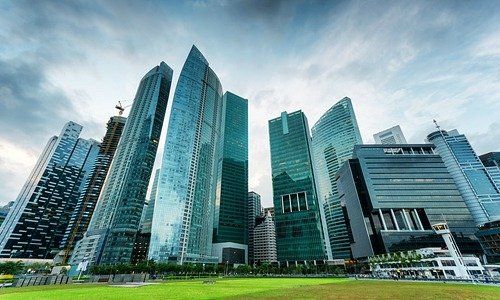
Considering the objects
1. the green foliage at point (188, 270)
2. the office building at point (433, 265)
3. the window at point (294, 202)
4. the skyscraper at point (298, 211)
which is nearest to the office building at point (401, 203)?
the office building at point (433, 265)

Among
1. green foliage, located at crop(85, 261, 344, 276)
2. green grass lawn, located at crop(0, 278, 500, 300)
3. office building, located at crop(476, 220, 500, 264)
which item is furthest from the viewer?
office building, located at crop(476, 220, 500, 264)

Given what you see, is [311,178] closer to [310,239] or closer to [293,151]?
[293,151]

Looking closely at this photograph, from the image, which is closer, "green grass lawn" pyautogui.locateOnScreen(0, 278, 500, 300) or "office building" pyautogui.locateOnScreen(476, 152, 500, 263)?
"green grass lawn" pyautogui.locateOnScreen(0, 278, 500, 300)

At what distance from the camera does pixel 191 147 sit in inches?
7554

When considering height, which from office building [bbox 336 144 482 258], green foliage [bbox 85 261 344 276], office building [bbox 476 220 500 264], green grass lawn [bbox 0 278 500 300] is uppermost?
office building [bbox 336 144 482 258]

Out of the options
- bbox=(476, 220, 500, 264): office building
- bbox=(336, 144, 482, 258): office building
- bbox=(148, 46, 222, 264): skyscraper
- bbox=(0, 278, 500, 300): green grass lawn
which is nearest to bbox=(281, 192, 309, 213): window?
bbox=(336, 144, 482, 258): office building

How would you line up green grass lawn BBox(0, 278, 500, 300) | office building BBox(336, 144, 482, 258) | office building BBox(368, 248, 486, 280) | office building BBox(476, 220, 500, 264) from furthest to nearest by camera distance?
office building BBox(336, 144, 482, 258) → office building BBox(476, 220, 500, 264) → office building BBox(368, 248, 486, 280) → green grass lawn BBox(0, 278, 500, 300)

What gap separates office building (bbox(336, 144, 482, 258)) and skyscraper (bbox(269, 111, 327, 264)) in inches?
972

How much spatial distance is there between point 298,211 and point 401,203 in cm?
6729

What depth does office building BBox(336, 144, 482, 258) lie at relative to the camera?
119 meters

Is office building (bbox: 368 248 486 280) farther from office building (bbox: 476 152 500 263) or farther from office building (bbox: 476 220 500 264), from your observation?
office building (bbox: 476 152 500 263)

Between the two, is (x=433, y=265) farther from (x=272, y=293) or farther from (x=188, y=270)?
(x=188, y=270)

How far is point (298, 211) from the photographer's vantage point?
17300 centimetres

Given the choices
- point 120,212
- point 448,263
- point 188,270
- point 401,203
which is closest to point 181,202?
point 120,212
